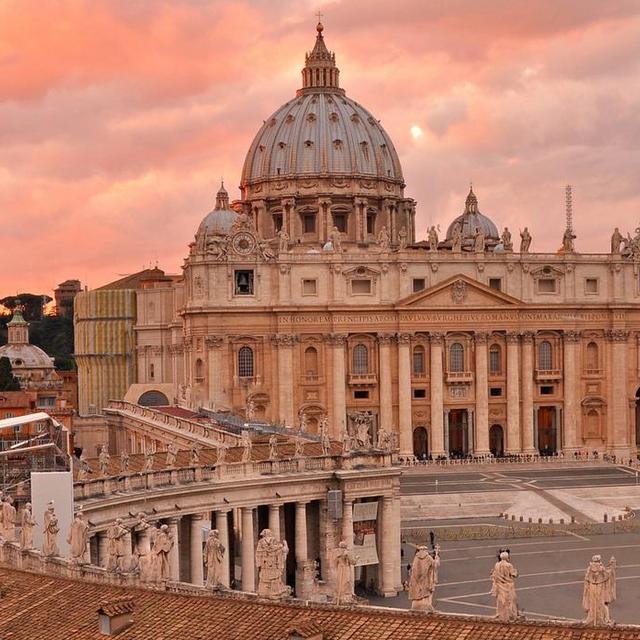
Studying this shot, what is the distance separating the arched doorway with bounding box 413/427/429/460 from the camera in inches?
4683

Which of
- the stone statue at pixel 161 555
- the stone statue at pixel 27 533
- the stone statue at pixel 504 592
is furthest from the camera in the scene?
the stone statue at pixel 27 533

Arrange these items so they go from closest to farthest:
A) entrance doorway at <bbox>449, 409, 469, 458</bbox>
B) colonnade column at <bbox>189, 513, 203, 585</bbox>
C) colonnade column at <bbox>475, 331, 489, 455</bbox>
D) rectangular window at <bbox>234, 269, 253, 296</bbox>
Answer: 1. colonnade column at <bbox>189, 513, 203, 585</bbox>
2. rectangular window at <bbox>234, 269, 253, 296</bbox>
3. colonnade column at <bbox>475, 331, 489, 455</bbox>
4. entrance doorway at <bbox>449, 409, 469, 458</bbox>

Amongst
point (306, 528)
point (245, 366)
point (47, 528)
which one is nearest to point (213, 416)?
point (245, 366)

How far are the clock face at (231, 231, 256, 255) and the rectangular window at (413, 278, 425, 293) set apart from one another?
13637mm

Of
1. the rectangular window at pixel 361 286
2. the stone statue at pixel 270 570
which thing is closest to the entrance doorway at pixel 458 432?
the rectangular window at pixel 361 286

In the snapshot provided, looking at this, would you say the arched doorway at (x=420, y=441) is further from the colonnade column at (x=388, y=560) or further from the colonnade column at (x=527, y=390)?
the colonnade column at (x=388, y=560)

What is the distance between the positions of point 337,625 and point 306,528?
3354 centimetres

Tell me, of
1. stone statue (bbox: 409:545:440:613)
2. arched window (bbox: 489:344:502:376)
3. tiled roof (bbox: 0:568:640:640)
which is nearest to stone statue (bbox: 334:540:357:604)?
tiled roof (bbox: 0:568:640:640)

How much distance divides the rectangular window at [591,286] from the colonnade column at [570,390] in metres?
3.65

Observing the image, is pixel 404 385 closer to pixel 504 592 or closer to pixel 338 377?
pixel 338 377

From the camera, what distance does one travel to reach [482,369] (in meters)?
119

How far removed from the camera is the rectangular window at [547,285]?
12056 centimetres

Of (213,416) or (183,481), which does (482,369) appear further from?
(183,481)

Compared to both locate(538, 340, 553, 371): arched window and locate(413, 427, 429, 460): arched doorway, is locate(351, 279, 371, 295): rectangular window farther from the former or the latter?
locate(538, 340, 553, 371): arched window
